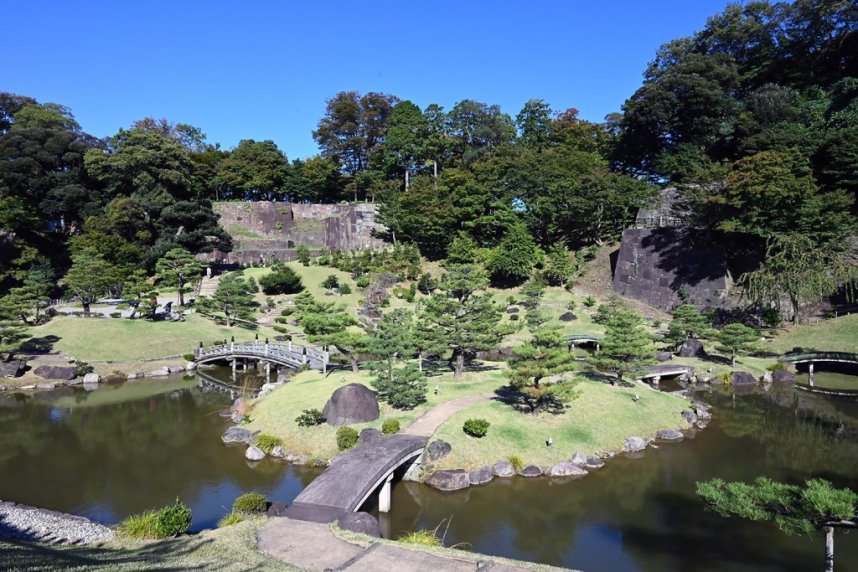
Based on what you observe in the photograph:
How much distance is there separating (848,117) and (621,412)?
4017 cm

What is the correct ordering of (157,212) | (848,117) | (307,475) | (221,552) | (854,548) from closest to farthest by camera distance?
1. (221,552)
2. (854,548)
3. (307,475)
4. (848,117)
5. (157,212)

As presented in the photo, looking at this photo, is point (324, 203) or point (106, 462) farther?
point (324, 203)

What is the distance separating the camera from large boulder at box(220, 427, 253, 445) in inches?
936

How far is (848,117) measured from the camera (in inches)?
1815

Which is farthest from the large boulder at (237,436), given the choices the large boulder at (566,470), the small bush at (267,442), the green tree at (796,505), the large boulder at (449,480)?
the green tree at (796,505)

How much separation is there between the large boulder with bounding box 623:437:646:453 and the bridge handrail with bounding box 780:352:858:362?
62.6 ft

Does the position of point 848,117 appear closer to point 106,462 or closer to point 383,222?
point 383,222

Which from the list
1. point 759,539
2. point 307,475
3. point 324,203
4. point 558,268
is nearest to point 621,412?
point 759,539

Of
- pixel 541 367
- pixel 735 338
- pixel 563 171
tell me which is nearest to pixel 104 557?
pixel 541 367

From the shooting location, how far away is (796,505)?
10156 mm

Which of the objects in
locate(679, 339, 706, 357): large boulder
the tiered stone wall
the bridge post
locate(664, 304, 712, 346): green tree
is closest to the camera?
the bridge post

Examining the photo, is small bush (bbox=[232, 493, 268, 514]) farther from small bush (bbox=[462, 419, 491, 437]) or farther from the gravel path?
small bush (bbox=[462, 419, 491, 437])

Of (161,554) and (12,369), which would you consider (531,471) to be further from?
(12,369)

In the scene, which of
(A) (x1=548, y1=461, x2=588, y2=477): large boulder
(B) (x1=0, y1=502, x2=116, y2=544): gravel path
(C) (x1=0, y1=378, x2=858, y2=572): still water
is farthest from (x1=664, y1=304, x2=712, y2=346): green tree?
(B) (x1=0, y1=502, x2=116, y2=544): gravel path
